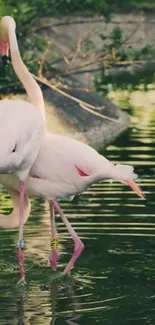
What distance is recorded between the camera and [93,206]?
10.9 meters

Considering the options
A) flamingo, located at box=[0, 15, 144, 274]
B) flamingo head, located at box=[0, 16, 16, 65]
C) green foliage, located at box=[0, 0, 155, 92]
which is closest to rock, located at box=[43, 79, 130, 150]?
green foliage, located at box=[0, 0, 155, 92]

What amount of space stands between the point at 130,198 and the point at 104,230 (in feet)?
5.17

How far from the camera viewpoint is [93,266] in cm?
862

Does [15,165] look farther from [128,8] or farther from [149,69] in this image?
[128,8]

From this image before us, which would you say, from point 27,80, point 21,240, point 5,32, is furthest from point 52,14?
point 21,240

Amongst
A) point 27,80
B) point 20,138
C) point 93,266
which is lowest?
point 93,266

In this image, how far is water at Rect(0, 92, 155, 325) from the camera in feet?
23.7

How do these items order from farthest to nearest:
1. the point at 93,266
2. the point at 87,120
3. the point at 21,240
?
the point at 87,120
the point at 93,266
the point at 21,240

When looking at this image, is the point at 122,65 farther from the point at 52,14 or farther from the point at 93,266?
the point at 93,266

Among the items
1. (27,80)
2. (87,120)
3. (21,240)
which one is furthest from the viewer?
(87,120)

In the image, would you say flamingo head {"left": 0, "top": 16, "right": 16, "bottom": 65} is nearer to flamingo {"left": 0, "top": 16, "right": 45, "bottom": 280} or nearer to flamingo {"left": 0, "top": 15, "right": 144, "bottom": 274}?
flamingo {"left": 0, "top": 16, "right": 45, "bottom": 280}

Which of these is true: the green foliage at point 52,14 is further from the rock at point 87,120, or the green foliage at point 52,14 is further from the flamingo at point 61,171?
the flamingo at point 61,171

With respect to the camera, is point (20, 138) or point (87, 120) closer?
point (20, 138)

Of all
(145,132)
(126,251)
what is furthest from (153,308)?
(145,132)
